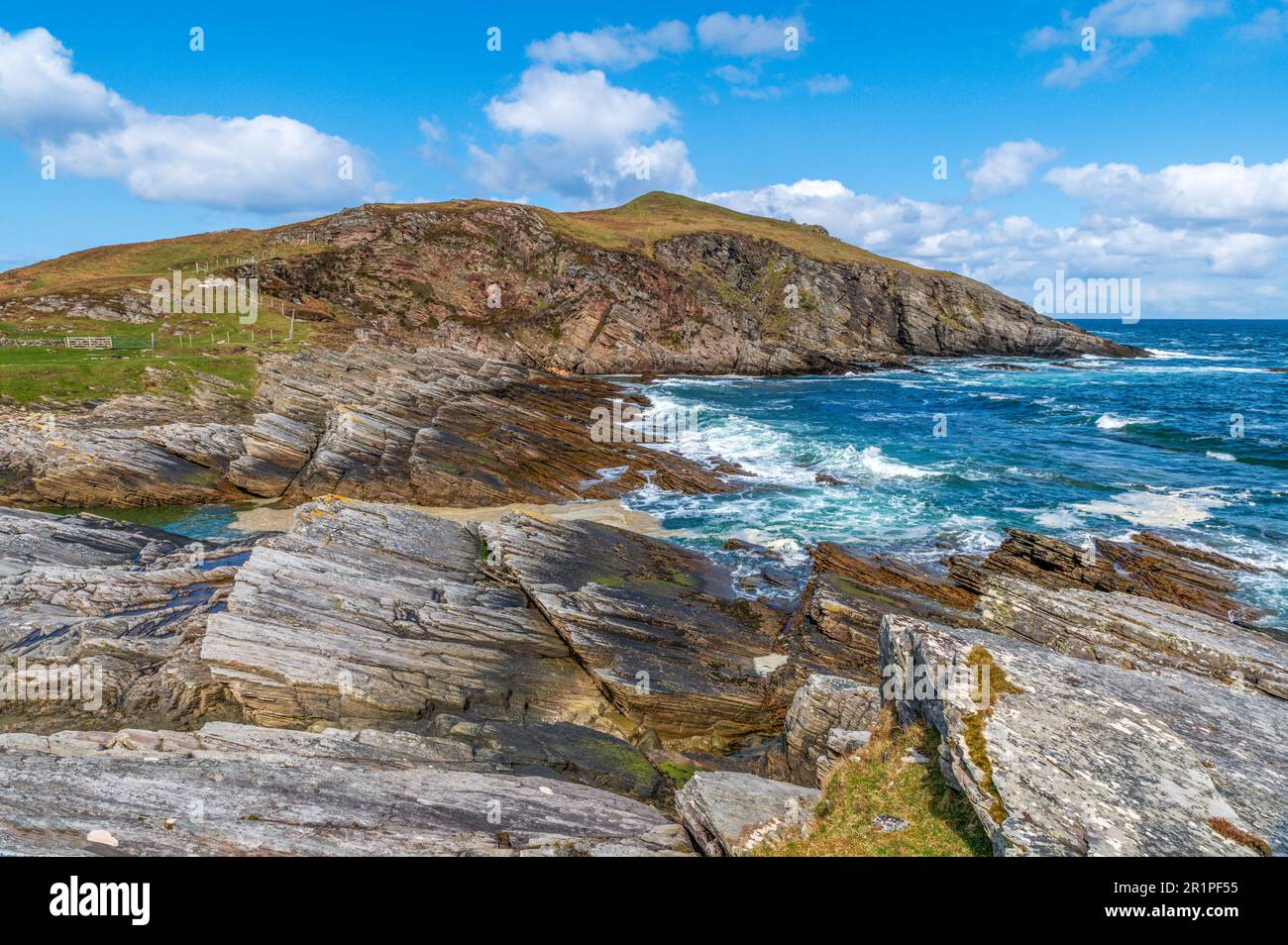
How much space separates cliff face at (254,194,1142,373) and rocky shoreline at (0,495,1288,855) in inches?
2629

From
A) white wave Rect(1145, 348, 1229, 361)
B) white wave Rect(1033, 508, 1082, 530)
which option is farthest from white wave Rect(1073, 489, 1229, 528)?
white wave Rect(1145, 348, 1229, 361)

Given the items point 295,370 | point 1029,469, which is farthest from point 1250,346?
point 295,370

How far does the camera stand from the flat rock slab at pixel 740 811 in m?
10.3

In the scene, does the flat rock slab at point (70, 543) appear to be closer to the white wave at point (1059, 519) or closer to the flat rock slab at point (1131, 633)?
the flat rock slab at point (1131, 633)

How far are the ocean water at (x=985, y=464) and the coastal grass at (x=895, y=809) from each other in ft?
56.7

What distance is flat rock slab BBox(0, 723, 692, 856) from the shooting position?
9875mm

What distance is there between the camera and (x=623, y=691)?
18.7m

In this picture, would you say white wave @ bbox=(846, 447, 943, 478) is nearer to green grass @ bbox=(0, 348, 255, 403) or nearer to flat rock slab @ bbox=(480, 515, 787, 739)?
flat rock slab @ bbox=(480, 515, 787, 739)

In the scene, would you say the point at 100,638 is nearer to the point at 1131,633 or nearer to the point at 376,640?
the point at 376,640

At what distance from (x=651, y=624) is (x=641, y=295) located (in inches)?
3326

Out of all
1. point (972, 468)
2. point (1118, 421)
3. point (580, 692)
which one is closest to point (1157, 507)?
point (972, 468)

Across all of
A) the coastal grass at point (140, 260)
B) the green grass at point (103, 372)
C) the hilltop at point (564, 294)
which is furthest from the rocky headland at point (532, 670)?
the coastal grass at point (140, 260)
